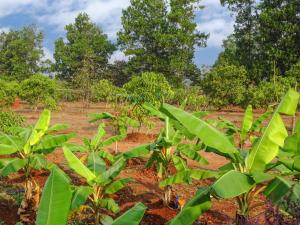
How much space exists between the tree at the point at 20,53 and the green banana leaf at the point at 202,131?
4718 cm

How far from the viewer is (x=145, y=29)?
4188cm

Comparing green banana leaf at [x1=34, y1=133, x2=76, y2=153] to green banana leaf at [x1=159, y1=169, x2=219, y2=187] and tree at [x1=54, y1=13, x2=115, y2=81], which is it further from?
tree at [x1=54, y1=13, x2=115, y2=81]

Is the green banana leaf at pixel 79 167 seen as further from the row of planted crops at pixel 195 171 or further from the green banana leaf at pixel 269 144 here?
the green banana leaf at pixel 269 144

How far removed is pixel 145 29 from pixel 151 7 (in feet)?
7.59

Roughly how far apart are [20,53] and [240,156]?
1939 inches

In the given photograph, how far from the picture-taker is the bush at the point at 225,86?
25.9 m

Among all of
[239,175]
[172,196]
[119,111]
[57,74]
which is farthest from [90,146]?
[57,74]

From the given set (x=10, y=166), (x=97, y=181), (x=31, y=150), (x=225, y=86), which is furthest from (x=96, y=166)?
(x=225, y=86)

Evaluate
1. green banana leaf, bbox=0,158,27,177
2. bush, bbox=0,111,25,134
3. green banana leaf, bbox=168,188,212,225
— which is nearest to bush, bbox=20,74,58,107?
bush, bbox=0,111,25,134

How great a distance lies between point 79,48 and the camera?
48875 mm

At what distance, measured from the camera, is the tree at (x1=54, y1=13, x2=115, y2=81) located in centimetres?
4869

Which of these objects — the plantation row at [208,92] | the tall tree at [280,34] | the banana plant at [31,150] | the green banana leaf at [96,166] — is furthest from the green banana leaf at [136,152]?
the tall tree at [280,34]

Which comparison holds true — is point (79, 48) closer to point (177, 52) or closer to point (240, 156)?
point (177, 52)

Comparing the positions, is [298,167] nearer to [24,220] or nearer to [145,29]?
[24,220]
